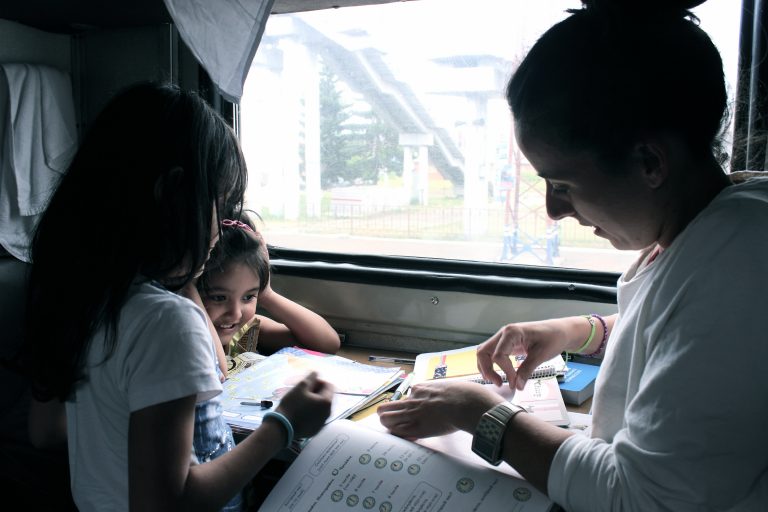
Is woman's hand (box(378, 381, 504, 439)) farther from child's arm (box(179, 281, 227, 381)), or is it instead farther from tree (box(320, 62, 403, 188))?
tree (box(320, 62, 403, 188))

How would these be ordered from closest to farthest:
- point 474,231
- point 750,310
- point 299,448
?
point 750,310 → point 299,448 → point 474,231

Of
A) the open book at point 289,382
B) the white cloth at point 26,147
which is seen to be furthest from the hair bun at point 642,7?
the white cloth at point 26,147

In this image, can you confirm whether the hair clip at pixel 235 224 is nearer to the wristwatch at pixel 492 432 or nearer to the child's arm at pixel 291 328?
the child's arm at pixel 291 328

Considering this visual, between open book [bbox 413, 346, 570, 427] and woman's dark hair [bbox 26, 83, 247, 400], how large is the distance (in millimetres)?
588

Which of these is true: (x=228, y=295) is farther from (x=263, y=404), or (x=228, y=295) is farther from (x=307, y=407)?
(x=307, y=407)

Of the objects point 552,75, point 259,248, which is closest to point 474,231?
point 259,248

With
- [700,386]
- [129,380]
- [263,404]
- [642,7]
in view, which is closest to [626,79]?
[642,7]

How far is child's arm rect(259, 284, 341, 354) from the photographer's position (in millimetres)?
1637

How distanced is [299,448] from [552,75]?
2.10 ft

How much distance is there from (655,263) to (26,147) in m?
1.49

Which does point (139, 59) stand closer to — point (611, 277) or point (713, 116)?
point (611, 277)

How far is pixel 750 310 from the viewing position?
2.07 feet

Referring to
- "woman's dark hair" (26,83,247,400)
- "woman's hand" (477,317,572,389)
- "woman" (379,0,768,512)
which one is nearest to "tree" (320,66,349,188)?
"woman's hand" (477,317,572,389)

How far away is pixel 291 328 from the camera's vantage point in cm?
167
